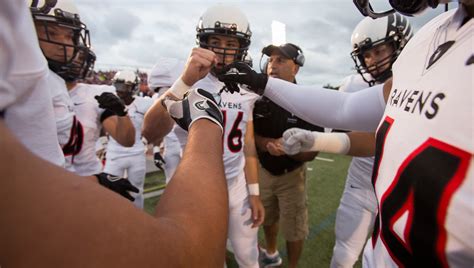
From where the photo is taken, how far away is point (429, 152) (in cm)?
65

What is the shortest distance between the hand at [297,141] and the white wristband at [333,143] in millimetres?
39

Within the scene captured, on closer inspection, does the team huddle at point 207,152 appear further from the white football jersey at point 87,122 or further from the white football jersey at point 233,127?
the white football jersey at point 233,127

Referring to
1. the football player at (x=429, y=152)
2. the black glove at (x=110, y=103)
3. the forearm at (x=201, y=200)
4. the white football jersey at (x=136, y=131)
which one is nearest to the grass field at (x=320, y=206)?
the white football jersey at (x=136, y=131)

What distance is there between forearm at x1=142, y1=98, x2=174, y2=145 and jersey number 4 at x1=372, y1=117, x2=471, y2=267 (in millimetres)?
1597

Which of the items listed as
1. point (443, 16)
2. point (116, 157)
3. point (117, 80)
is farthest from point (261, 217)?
point (117, 80)

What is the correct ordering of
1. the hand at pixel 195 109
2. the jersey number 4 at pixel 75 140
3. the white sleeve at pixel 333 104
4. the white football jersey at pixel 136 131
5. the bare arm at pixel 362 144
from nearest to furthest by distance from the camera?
the hand at pixel 195 109 < the white sleeve at pixel 333 104 < the bare arm at pixel 362 144 < the jersey number 4 at pixel 75 140 < the white football jersey at pixel 136 131

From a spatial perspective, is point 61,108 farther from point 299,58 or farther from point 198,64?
point 299,58

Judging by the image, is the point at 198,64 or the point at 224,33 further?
the point at 224,33

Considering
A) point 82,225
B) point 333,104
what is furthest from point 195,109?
point 333,104

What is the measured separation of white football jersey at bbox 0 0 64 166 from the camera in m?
0.45

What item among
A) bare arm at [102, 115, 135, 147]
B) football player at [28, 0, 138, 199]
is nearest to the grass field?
bare arm at [102, 115, 135, 147]

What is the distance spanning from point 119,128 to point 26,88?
1.95 m

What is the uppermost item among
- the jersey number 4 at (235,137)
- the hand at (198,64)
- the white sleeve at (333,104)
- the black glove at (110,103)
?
the hand at (198,64)

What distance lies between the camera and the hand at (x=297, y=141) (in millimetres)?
1836
